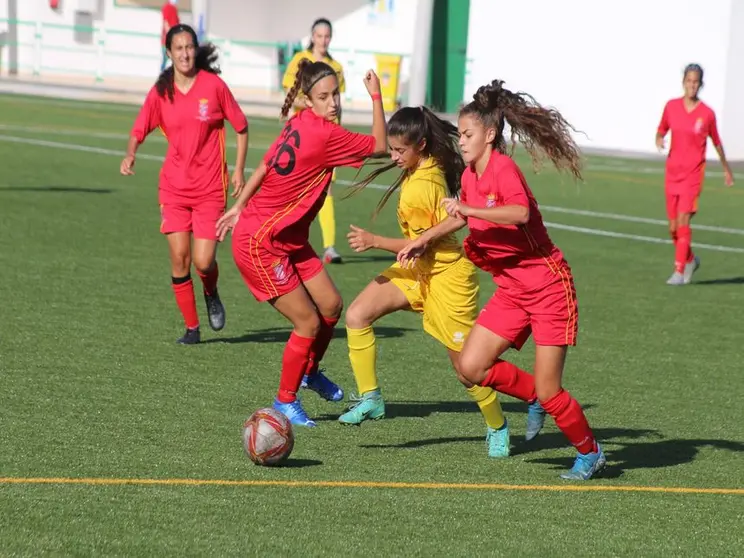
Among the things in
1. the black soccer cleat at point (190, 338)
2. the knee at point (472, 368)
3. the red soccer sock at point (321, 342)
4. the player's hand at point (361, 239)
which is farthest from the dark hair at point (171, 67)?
the knee at point (472, 368)

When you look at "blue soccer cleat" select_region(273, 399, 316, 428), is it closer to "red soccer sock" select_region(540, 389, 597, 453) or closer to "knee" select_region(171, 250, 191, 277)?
"red soccer sock" select_region(540, 389, 597, 453)

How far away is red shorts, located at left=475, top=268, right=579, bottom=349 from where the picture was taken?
704cm

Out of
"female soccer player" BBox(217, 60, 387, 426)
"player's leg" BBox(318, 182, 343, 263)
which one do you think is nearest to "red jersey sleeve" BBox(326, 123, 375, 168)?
"female soccer player" BBox(217, 60, 387, 426)

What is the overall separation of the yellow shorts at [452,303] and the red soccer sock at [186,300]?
9.50ft

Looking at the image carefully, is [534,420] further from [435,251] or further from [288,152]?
[288,152]

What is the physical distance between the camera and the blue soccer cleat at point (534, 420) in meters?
7.88

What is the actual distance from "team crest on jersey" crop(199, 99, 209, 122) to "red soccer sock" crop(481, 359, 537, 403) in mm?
3793

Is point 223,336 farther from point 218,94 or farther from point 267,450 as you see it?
point 267,450

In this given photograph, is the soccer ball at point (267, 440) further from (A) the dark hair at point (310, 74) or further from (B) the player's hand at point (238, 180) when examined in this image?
(B) the player's hand at point (238, 180)

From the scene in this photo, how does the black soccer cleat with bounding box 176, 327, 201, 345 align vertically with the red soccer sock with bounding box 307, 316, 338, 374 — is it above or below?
below

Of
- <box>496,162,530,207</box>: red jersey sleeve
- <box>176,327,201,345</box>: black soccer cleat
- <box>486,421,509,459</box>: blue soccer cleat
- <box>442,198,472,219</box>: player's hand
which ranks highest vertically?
<box>496,162,530,207</box>: red jersey sleeve

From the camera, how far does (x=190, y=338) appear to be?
10.5 metres

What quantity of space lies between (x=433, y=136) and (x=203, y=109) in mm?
2972

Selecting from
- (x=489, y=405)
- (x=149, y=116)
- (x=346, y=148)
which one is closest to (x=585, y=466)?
(x=489, y=405)
